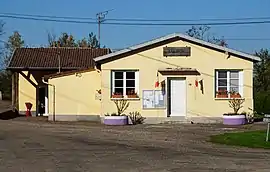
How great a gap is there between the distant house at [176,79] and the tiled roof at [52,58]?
33.8 feet

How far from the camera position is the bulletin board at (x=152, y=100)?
31547 mm

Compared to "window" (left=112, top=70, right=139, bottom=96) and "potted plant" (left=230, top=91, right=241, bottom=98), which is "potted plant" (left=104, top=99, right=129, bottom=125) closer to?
"window" (left=112, top=70, right=139, bottom=96)

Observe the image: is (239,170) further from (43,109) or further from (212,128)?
(43,109)

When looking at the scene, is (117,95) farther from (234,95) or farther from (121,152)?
(121,152)

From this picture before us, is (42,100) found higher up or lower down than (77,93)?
lower down

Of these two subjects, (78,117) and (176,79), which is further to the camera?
(78,117)

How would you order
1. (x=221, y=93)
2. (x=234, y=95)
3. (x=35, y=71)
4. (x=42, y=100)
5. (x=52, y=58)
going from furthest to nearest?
(x=52, y=58), (x=42, y=100), (x=35, y=71), (x=221, y=93), (x=234, y=95)

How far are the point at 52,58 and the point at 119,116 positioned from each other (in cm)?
1396

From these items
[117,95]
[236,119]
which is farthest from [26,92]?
[236,119]

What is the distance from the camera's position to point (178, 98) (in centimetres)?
3178

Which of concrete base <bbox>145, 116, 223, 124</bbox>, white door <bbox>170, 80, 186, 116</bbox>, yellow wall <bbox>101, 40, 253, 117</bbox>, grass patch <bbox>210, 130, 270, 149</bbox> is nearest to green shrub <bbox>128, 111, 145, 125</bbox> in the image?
yellow wall <bbox>101, 40, 253, 117</bbox>

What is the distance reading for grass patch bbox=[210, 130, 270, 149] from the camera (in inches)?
790

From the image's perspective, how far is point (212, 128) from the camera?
27734 mm

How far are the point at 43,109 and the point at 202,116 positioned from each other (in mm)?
14301
